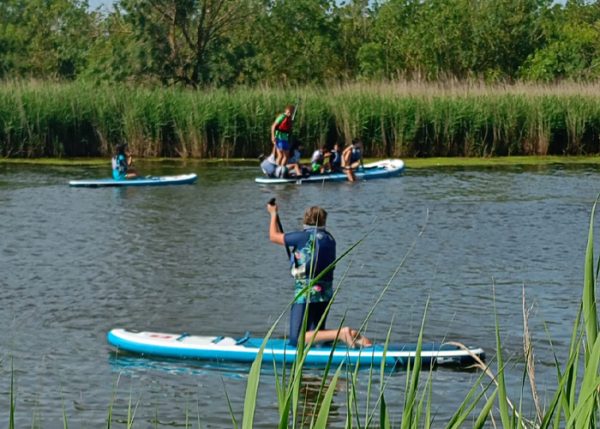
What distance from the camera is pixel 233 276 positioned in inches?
579

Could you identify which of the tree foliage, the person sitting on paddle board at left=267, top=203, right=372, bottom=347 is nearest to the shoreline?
the tree foliage

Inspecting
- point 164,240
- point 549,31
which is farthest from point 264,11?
point 164,240

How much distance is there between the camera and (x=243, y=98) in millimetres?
29297

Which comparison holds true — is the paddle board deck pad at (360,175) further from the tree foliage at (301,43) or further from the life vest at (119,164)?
the tree foliage at (301,43)

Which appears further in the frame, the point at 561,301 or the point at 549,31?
the point at 549,31

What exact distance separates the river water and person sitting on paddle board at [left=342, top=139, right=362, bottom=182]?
0.53 meters

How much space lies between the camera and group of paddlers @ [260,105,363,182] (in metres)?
24.5

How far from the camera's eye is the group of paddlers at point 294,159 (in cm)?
2453

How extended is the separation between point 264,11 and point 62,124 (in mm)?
16197

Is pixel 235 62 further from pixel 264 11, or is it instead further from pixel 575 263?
pixel 575 263

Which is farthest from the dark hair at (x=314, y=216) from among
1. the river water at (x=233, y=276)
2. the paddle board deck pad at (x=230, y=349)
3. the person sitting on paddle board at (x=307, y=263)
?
the paddle board deck pad at (x=230, y=349)

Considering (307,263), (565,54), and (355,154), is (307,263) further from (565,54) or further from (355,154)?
(565,54)

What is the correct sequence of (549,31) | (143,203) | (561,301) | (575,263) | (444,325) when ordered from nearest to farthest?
(444,325), (561,301), (575,263), (143,203), (549,31)

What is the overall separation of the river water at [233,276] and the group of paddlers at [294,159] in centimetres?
58
